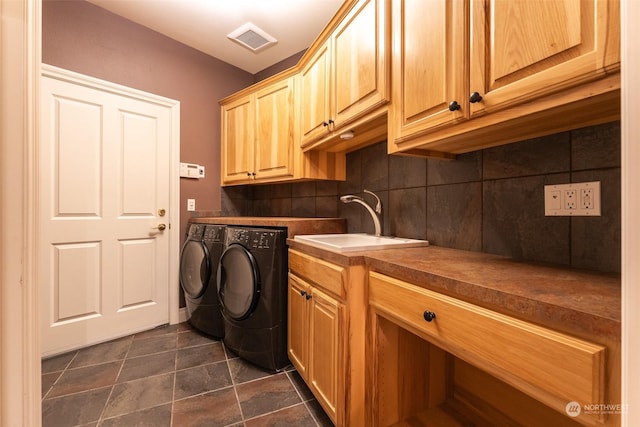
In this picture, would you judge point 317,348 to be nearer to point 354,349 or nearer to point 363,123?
point 354,349

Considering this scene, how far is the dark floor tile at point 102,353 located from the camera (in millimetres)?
1811

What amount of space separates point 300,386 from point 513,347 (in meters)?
1.30

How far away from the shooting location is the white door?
1893 millimetres

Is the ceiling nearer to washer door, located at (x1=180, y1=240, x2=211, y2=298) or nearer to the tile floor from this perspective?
washer door, located at (x1=180, y1=240, x2=211, y2=298)

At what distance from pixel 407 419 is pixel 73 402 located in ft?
5.46

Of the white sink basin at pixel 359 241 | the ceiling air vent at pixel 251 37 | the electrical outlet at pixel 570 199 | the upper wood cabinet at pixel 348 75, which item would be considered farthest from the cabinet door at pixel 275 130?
the electrical outlet at pixel 570 199

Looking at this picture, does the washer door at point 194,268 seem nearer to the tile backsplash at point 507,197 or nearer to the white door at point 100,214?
the white door at point 100,214

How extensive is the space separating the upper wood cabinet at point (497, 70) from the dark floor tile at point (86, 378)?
2.07 m

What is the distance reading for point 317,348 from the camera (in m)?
1.32

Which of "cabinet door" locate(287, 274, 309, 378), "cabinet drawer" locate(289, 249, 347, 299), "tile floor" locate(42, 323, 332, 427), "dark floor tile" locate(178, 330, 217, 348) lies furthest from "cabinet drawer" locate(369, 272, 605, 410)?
"dark floor tile" locate(178, 330, 217, 348)

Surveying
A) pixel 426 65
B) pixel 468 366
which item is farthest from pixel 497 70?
pixel 468 366

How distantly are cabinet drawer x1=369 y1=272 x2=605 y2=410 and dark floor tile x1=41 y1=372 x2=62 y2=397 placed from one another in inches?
77.9

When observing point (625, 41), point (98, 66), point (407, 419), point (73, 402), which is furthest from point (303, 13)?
point (73, 402)

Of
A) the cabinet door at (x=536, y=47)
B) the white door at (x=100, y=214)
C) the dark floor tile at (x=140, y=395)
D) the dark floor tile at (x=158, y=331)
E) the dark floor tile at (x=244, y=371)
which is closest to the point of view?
the cabinet door at (x=536, y=47)
